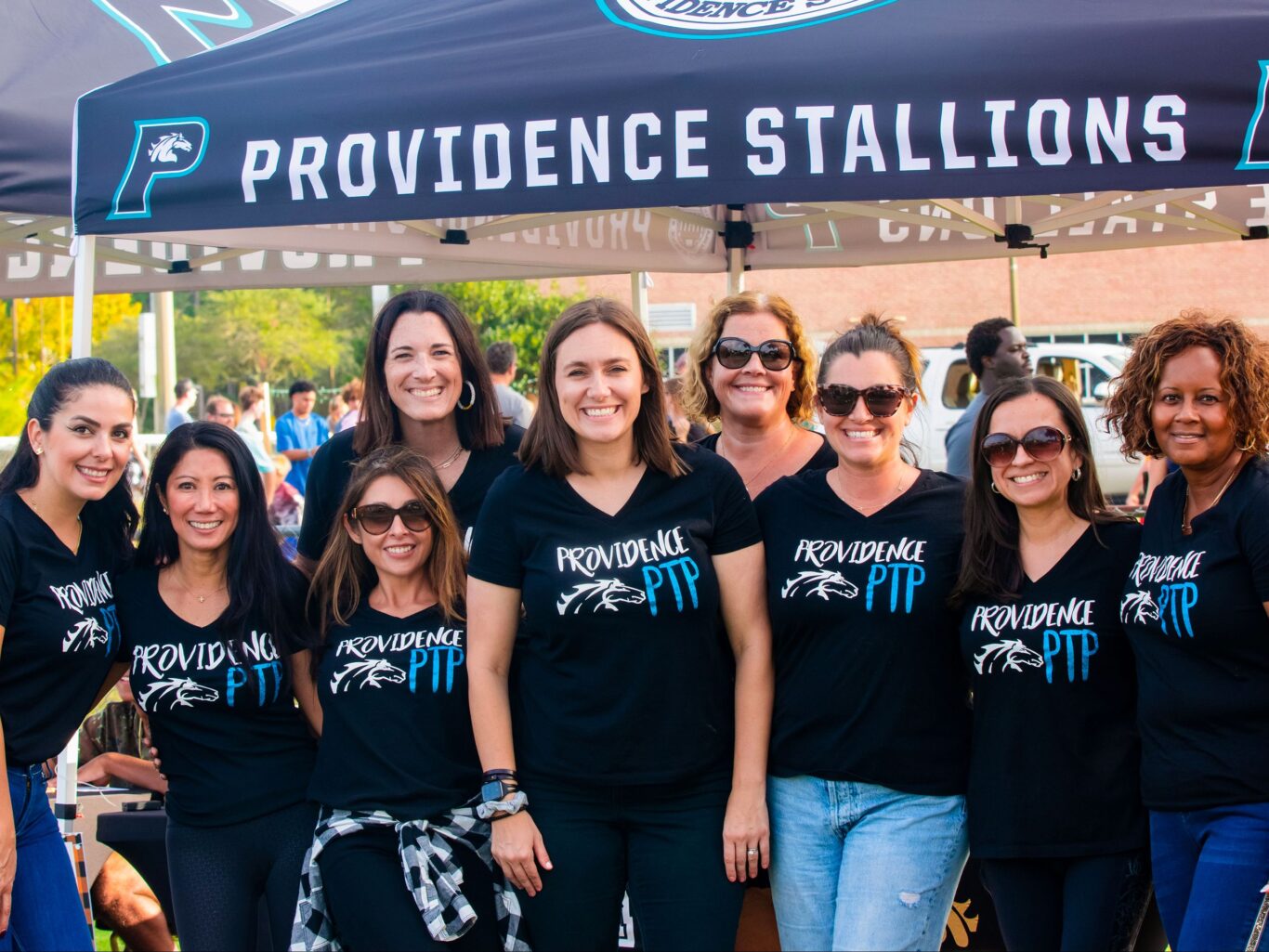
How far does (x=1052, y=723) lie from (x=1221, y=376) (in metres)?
0.86

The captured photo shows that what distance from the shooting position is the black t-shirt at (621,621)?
2.83m

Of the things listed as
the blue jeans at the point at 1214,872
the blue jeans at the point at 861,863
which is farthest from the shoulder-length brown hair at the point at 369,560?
the blue jeans at the point at 1214,872

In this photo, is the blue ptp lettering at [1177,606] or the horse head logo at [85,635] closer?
the blue ptp lettering at [1177,606]

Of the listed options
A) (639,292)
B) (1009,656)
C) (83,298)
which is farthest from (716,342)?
(639,292)

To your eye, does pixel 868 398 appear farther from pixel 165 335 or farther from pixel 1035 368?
pixel 165 335

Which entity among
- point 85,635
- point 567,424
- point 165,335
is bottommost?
point 85,635

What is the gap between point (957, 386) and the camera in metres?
14.5

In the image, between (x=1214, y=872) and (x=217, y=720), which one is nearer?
(x=1214, y=872)

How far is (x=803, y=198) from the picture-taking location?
3.14 metres

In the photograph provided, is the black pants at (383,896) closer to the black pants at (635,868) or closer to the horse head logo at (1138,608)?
the black pants at (635,868)

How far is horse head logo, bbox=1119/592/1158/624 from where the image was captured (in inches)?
105

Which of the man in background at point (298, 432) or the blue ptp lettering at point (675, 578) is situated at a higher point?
the man in background at point (298, 432)

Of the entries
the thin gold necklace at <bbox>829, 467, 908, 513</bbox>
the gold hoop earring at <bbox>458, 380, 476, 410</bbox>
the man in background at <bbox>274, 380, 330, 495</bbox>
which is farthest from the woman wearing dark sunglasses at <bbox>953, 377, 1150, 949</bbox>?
the man in background at <bbox>274, 380, 330, 495</bbox>

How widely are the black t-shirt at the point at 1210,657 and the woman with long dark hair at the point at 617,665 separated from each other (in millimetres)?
860
